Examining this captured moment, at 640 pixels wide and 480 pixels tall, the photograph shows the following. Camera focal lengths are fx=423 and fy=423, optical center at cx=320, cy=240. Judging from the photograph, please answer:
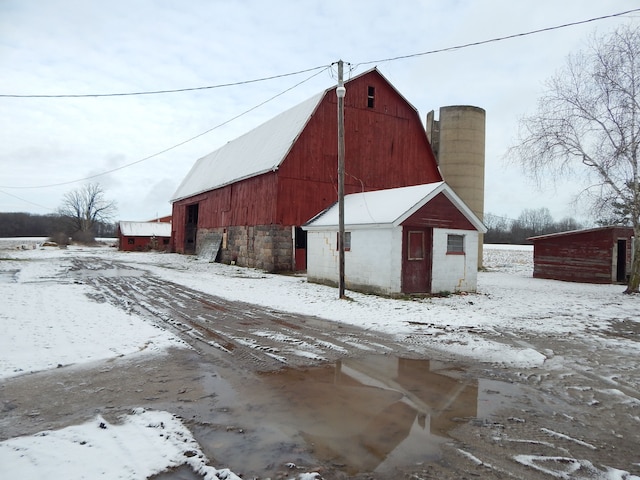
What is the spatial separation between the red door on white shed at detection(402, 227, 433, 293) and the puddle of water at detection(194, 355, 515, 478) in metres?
7.65

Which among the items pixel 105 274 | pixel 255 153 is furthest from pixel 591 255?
pixel 105 274

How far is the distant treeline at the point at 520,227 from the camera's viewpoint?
90.8 meters

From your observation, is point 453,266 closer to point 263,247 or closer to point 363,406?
point 263,247

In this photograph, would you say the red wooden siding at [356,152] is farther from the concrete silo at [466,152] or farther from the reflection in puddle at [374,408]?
the reflection in puddle at [374,408]

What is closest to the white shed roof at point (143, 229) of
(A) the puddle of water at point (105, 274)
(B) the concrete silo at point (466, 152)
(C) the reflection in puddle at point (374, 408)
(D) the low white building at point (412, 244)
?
(A) the puddle of water at point (105, 274)

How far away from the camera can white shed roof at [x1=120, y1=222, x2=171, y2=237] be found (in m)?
48.5

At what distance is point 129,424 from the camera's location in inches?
157

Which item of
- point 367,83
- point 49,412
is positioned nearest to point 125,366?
point 49,412

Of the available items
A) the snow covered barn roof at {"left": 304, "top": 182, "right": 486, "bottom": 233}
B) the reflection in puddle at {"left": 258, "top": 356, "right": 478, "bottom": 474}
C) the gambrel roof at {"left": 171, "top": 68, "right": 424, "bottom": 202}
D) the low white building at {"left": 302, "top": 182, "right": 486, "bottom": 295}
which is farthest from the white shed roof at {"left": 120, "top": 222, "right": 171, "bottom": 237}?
the reflection in puddle at {"left": 258, "top": 356, "right": 478, "bottom": 474}

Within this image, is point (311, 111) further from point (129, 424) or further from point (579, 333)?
point (129, 424)

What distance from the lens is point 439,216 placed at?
14.2 m

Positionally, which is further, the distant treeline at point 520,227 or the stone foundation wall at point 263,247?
the distant treeline at point 520,227

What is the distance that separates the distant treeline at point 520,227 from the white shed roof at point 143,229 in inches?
2583

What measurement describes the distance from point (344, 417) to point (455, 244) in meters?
11.6
